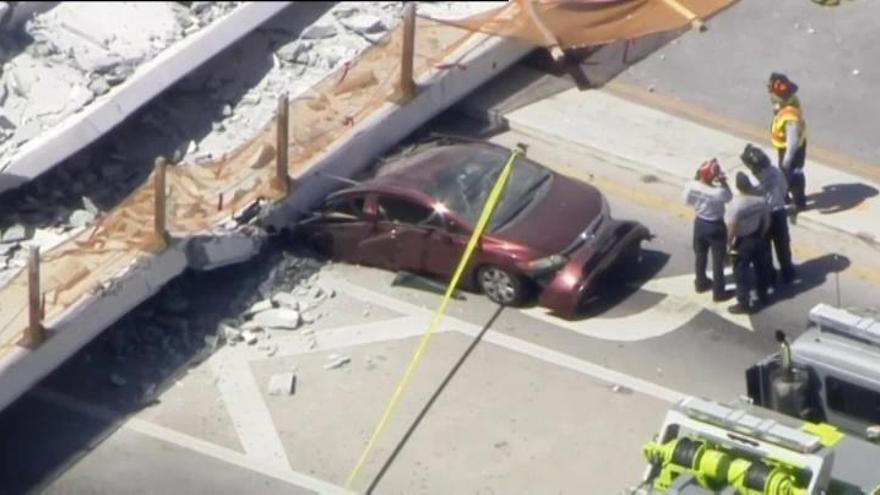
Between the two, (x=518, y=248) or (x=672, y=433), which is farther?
(x=518, y=248)

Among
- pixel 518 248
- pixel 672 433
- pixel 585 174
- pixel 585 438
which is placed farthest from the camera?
pixel 585 174

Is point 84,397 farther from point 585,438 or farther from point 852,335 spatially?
point 852,335

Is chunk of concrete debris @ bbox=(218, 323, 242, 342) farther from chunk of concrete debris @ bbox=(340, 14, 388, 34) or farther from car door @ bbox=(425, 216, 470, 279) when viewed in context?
chunk of concrete debris @ bbox=(340, 14, 388, 34)

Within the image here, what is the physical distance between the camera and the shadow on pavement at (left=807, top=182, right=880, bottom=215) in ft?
86.7

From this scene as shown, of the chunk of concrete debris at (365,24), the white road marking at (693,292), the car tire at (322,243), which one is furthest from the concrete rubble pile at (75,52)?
the white road marking at (693,292)

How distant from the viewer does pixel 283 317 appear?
81.5 feet

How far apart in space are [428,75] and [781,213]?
4.69 meters

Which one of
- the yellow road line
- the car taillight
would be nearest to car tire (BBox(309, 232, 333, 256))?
the car taillight

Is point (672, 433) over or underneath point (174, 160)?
over

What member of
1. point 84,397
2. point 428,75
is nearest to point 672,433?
point 84,397

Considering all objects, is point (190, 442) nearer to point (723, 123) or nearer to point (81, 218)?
point (81, 218)

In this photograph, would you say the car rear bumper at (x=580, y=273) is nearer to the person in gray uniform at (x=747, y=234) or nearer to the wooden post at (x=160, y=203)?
the person in gray uniform at (x=747, y=234)

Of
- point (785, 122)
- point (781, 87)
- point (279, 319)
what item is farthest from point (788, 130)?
point (279, 319)

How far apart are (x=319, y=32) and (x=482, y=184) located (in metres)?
4.98
